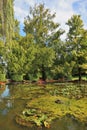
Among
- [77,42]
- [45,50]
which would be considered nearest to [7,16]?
[45,50]

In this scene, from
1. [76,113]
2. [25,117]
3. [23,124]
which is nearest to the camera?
[23,124]

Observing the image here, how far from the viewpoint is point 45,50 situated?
29125 millimetres

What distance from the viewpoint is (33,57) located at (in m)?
28.7

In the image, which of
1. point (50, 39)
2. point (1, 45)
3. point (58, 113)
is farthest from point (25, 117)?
point (50, 39)

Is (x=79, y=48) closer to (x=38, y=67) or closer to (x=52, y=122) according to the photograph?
(x=38, y=67)

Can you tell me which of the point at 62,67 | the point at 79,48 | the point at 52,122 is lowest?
the point at 52,122

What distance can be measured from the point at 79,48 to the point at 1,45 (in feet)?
34.3

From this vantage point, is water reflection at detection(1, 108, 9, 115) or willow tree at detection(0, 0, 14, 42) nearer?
water reflection at detection(1, 108, 9, 115)

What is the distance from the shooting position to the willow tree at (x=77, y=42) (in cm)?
2966

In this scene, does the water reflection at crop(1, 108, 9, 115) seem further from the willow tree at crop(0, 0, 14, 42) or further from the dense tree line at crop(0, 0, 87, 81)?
the dense tree line at crop(0, 0, 87, 81)

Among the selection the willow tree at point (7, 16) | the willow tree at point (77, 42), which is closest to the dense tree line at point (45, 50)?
the willow tree at point (77, 42)

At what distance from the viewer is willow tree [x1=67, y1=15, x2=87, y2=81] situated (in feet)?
97.3

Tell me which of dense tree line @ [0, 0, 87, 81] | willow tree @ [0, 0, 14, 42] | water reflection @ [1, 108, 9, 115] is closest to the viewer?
water reflection @ [1, 108, 9, 115]

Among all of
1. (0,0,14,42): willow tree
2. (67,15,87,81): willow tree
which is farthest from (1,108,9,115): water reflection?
(67,15,87,81): willow tree
